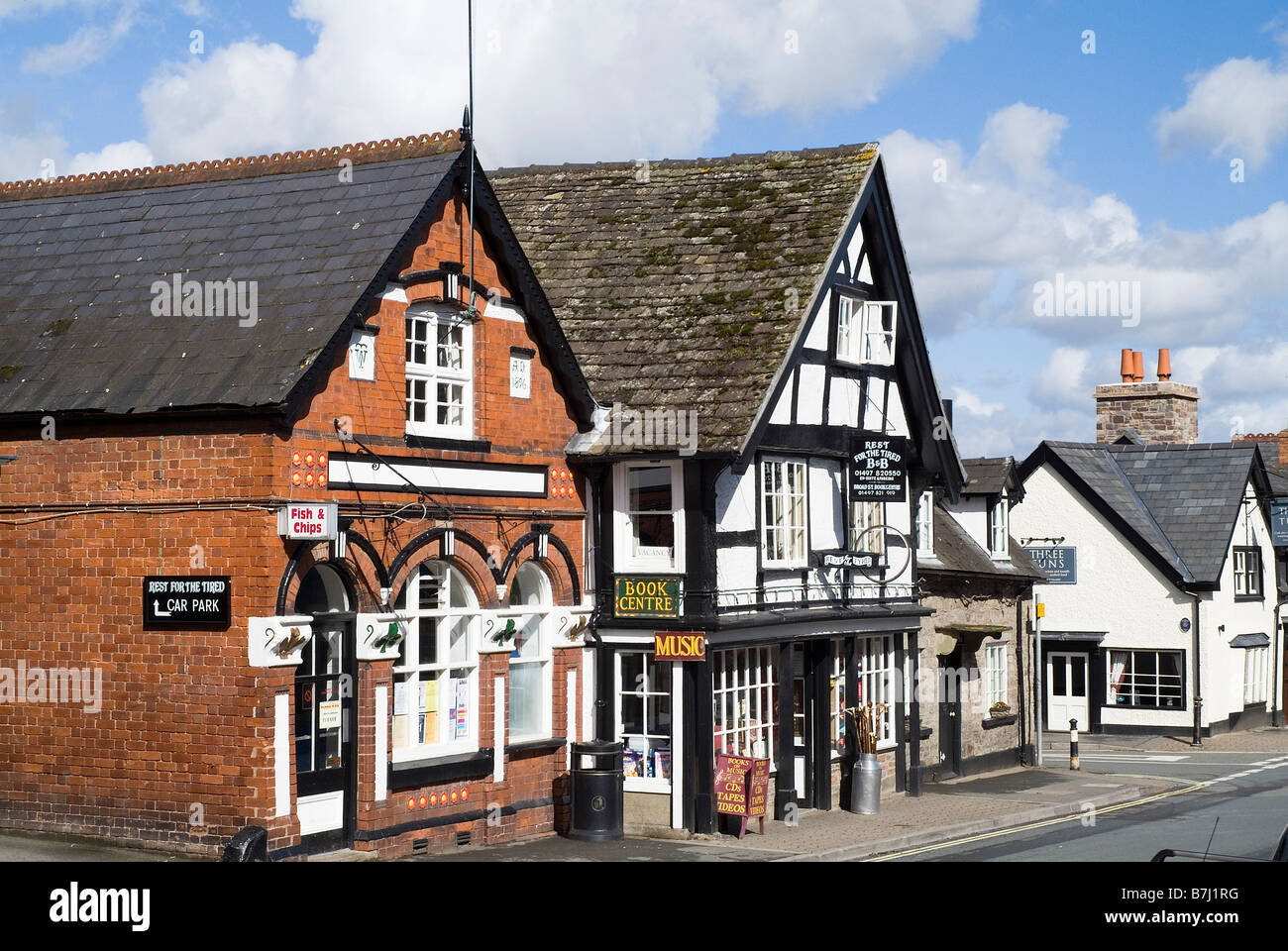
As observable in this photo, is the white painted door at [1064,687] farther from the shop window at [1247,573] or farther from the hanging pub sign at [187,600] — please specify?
the hanging pub sign at [187,600]

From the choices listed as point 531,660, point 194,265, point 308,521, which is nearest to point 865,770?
point 531,660

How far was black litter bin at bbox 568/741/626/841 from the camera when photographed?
1959 centimetres

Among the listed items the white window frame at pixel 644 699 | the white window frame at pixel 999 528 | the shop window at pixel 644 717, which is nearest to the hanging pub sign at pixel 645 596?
the white window frame at pixel 644 699

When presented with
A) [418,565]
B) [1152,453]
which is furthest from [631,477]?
[1152,453]

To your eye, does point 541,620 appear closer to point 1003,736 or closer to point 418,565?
point 418,565

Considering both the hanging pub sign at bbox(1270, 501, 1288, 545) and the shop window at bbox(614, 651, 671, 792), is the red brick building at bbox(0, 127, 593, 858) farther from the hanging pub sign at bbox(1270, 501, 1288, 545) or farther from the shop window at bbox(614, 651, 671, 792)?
the hanging pub sign at bbox(1270, 501, 1288, 545)

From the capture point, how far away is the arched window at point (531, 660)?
788 inches

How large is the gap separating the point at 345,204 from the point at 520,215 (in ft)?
23.3

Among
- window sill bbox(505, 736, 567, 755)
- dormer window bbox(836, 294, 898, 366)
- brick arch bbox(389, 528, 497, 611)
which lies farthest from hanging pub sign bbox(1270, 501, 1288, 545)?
brick arch bbox(389, 528, 497, 611)

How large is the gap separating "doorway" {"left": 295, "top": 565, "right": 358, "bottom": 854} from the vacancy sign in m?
0.86

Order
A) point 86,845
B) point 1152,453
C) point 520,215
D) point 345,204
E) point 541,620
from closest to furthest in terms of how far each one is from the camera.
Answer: point 86,845 < point 345,204 < point 541,620 < point 520,215 < point 1152,453

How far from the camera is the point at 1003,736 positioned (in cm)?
3058

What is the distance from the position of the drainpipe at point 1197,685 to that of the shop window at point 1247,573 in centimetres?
273

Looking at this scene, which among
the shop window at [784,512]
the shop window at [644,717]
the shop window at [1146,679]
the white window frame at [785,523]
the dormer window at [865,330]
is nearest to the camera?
the shop window at [644,717]
